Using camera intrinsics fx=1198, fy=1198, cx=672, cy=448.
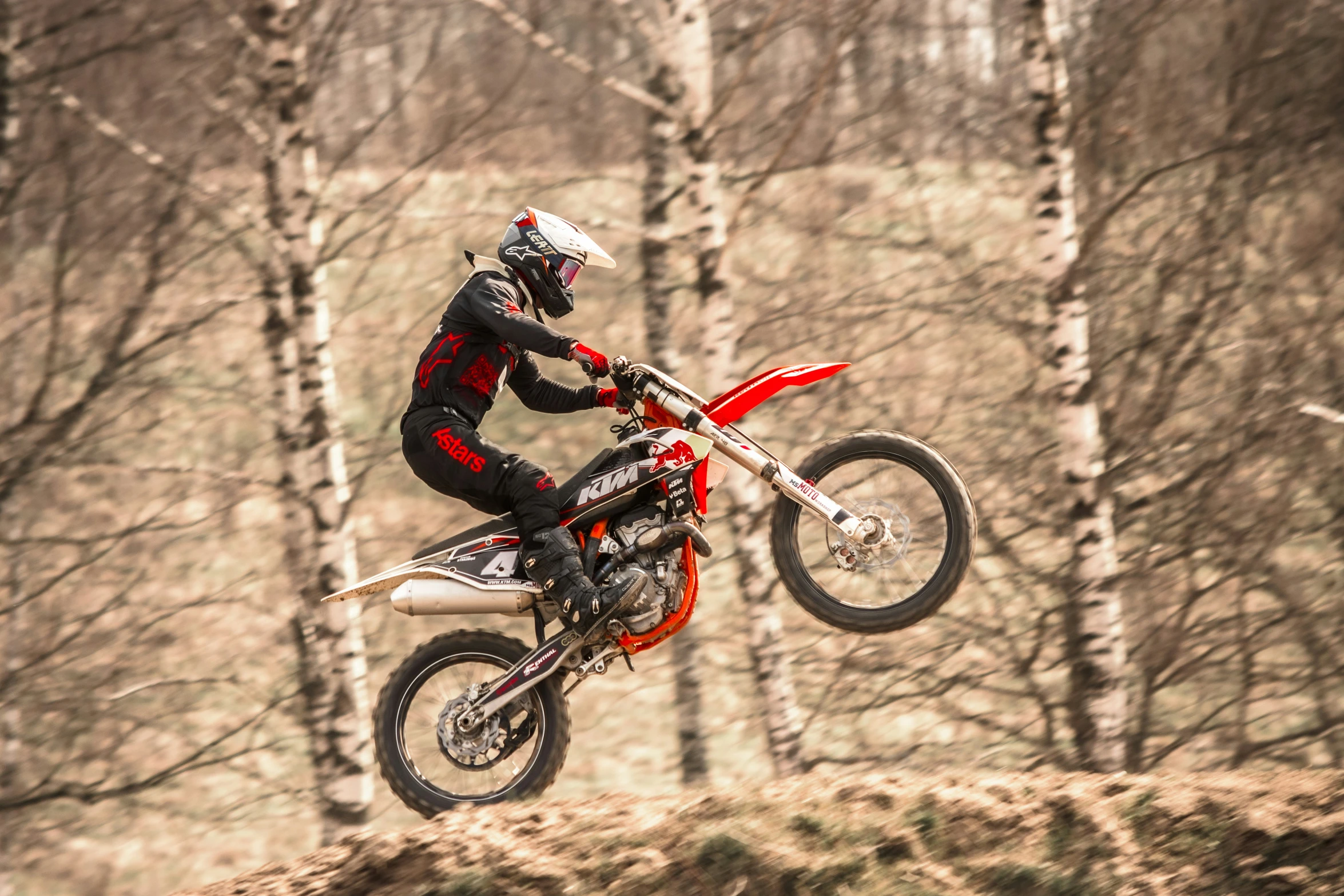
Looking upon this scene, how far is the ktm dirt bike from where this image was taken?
4984 mm

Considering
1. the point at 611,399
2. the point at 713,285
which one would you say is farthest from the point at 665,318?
the point at 611,399

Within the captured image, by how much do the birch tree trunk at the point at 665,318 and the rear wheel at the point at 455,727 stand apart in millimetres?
3858

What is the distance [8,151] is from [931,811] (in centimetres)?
894

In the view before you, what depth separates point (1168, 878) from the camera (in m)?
4.60

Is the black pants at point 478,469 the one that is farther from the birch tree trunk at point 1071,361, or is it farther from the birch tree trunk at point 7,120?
the birch tree trunk at point 7,120

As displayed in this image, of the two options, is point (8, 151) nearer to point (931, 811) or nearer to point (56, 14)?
point (56, 14)

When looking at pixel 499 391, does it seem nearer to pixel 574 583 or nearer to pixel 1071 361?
pixel 574 583

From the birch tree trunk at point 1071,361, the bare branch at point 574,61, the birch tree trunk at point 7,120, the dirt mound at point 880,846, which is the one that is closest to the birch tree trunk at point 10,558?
the birch tree trunk at point 7,120

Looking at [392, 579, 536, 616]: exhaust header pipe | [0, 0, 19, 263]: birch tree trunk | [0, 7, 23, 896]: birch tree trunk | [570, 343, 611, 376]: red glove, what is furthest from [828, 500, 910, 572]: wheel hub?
[0, 0, 19, 263]: birch tree trunk

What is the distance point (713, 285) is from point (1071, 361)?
8.30 ft

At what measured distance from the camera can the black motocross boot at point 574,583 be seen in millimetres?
4816

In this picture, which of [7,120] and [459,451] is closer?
[459,451]

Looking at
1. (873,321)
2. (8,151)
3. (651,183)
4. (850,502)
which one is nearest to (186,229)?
(8,151)

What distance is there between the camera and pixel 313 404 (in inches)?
328
